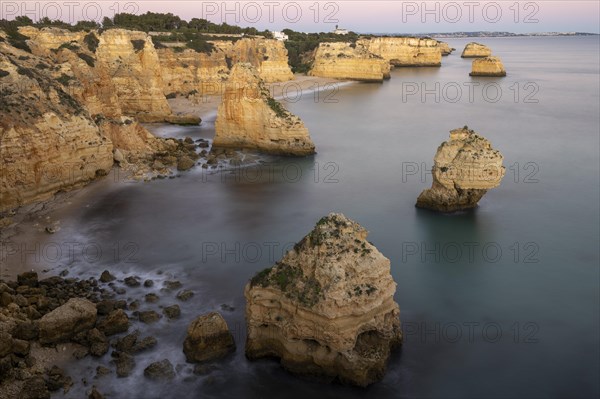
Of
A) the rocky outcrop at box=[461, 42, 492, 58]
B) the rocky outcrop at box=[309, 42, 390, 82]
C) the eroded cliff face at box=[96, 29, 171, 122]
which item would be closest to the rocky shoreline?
the eroded cliff face at box=[96, 29, 171, 122]

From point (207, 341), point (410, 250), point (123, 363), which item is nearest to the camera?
point (123, 363)

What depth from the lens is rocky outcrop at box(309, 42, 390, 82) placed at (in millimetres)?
83938

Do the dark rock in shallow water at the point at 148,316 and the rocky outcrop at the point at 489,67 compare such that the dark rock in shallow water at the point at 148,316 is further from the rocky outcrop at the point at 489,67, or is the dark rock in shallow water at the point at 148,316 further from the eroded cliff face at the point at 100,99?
the rocky outcrop at the point at 489,67

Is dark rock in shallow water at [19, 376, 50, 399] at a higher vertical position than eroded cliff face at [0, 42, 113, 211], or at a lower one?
lower

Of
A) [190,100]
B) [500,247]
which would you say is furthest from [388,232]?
[190,100]

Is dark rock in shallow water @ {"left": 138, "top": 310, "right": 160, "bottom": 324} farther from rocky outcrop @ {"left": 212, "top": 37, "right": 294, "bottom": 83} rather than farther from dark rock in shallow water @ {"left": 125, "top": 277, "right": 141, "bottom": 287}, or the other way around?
rocky outcrop @ {"left": 212, "top": 37, "right": 294, "bottom": 83}

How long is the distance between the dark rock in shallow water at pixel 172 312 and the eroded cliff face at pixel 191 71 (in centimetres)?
4417

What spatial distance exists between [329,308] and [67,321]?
24.8 feet

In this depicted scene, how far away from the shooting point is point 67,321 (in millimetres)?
14625

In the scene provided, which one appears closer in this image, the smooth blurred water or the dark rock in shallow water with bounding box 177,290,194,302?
the smooth blurred water

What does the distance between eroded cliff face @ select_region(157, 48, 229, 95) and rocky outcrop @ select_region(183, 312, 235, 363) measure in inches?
1833

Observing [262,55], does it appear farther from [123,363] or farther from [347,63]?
[123,363]

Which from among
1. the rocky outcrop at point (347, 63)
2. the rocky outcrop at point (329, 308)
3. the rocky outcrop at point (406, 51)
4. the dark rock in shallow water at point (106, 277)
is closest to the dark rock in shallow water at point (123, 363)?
the rocky outcrop at point (329, 308)

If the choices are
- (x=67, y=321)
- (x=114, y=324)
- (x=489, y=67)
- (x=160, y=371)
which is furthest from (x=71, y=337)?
(x=489, y=67)
